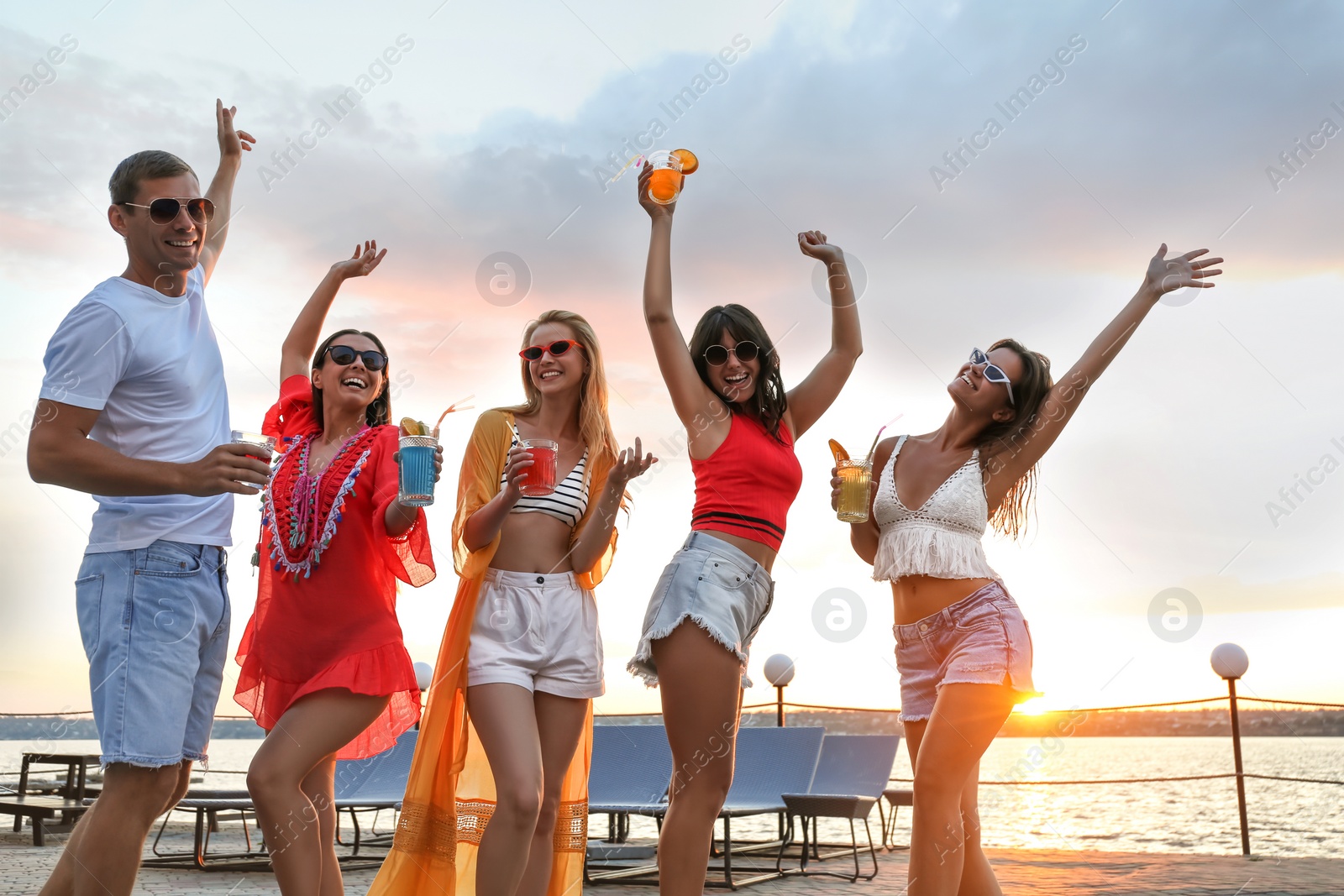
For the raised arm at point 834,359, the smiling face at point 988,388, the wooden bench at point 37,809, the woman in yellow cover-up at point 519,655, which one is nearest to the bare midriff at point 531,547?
the woman in yellow cover-up at point 519,655

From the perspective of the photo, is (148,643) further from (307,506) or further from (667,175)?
(667,175)

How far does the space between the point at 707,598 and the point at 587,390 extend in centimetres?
97

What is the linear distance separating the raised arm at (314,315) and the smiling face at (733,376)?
1.39 metres

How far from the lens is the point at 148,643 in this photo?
2574 millimetres

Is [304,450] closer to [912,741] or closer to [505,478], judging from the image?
[505,478]

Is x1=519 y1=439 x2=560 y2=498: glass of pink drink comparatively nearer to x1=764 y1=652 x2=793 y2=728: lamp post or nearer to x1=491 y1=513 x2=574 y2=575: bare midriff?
x1=491 y1=513 x2=574 y2=575: bare midriff

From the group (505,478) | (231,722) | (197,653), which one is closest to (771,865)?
(505,478)

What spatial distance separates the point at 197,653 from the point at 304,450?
0.92 metres

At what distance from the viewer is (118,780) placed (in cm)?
254

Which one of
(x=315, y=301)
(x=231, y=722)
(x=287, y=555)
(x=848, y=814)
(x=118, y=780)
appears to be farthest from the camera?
(x=231, y=722)

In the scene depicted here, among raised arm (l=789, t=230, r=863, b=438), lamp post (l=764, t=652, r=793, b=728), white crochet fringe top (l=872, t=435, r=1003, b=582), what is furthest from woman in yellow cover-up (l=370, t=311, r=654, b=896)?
lamp post (l=764, t=652, r=793, b=728)

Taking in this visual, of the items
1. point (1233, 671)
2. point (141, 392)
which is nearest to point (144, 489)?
point (141, 392)

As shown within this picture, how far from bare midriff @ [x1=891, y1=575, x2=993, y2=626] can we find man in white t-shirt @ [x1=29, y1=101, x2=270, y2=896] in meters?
2.00

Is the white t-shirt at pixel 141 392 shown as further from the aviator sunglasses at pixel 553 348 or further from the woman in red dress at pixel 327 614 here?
the aviator sunglasses at pixel 553 348
